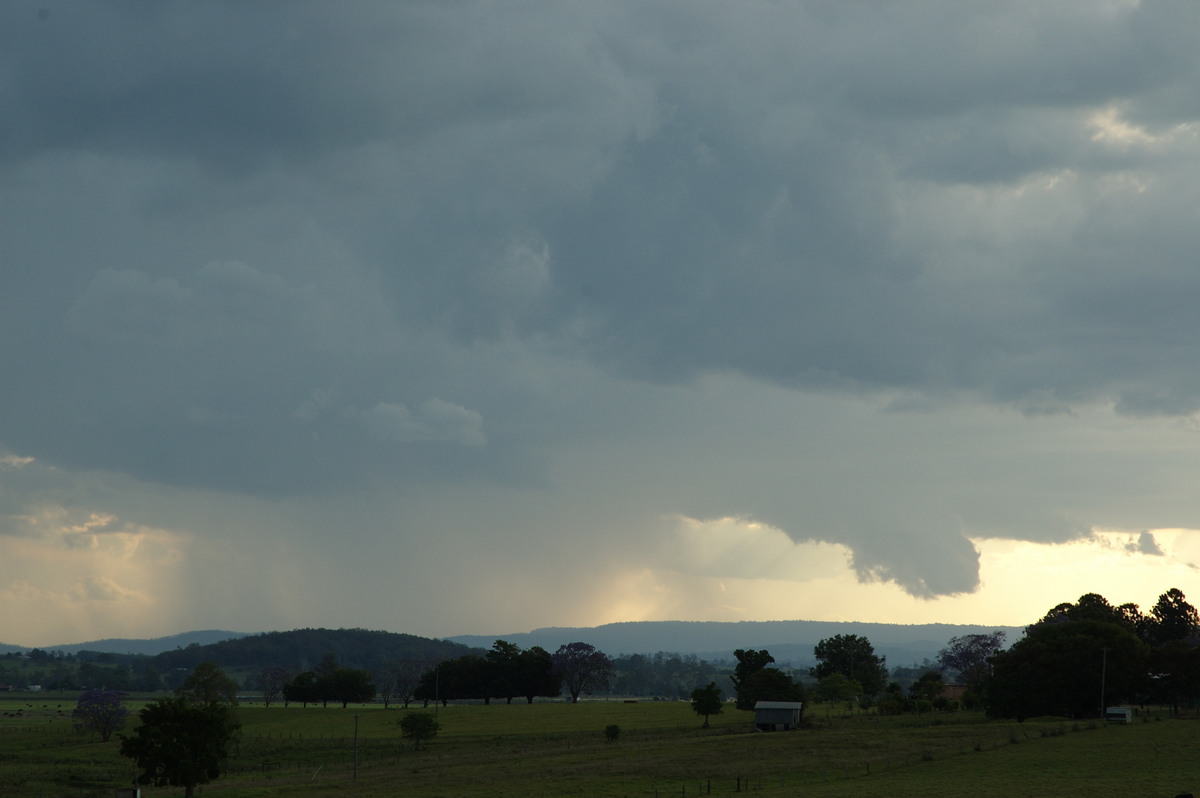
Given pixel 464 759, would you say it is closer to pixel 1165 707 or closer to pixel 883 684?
pixel 1165 707

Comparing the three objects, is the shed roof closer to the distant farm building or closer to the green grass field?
the green grass field

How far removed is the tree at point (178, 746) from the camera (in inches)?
2908

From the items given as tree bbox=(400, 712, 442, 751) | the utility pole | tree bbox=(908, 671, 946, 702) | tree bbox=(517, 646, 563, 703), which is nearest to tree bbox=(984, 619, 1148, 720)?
the utility pole

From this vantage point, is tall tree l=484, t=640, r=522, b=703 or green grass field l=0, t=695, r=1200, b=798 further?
tall tree l=484, t=640, r=522, b=703

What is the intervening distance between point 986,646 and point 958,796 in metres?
137

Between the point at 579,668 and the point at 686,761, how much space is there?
110 metres

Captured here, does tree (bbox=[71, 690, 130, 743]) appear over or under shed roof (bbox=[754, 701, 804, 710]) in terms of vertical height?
under

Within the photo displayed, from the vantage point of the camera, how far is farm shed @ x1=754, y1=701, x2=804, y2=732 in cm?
12038

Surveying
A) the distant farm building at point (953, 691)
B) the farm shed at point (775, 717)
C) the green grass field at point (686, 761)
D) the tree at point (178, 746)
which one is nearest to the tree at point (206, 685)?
the green grass field at point (686, 761)

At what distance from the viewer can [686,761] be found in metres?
84.8

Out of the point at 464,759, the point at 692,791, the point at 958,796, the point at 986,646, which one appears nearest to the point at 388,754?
the point at 464,759

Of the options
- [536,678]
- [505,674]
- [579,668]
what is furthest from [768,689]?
[505,674]

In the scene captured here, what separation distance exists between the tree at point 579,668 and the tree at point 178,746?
118 metres

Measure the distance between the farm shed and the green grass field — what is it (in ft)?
8.92
